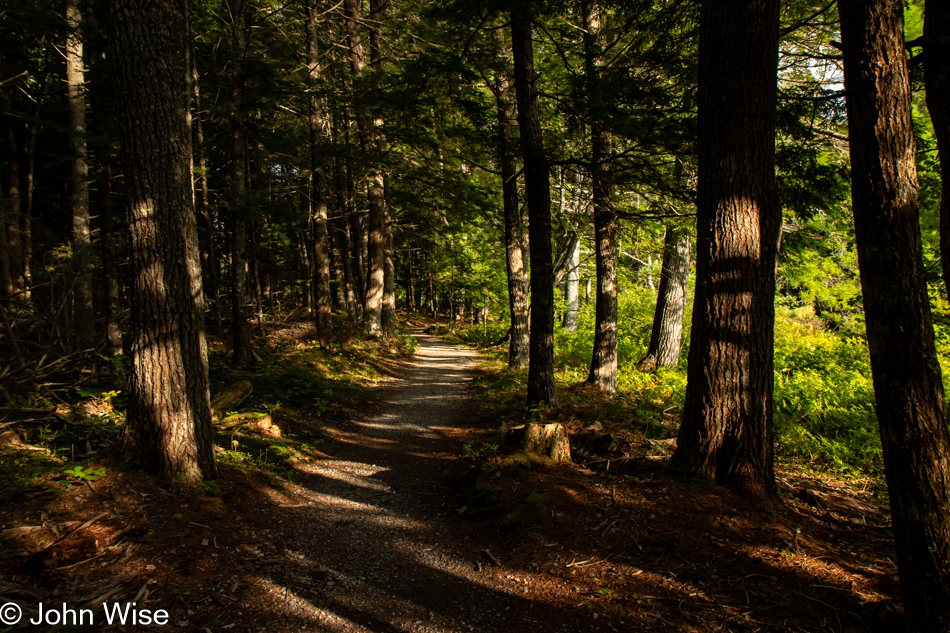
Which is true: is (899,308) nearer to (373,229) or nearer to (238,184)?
(238,184)

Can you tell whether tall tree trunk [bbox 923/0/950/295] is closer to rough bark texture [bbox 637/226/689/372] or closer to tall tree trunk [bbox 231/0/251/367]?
rough bark texture [bbox 637/226/689/372]

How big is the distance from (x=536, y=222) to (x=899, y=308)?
5346mm

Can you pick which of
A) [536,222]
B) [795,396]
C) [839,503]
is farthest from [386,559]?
[795,396]

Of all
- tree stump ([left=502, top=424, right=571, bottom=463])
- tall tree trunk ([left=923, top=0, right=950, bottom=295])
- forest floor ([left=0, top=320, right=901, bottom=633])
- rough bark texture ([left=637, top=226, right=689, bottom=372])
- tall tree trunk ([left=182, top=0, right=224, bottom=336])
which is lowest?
forest floor ([left=0, top=320, right=901, bottom=633])

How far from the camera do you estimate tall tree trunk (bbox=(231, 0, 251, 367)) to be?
1001 cm

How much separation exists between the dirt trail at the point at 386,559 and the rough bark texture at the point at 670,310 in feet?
19.3

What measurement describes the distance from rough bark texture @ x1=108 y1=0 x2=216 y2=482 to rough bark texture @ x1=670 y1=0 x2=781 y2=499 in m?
5.33

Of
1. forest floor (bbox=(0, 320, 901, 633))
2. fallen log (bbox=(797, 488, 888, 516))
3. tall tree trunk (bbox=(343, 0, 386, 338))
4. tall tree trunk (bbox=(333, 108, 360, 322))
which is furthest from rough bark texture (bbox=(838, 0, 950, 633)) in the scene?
tall tree trunk (bbox=(343, 0, 386, 338))

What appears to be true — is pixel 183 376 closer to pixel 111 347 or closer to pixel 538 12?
pixel 111 347

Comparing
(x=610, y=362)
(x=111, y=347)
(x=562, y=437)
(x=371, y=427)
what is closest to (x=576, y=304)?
(x=610, y=362)

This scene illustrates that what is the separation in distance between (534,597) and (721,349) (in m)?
2.70

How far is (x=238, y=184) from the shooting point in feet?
33.9

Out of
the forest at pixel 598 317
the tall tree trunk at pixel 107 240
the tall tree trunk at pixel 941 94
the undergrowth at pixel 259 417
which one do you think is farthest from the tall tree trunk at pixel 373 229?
the tall tree trunk at pixel 941 94

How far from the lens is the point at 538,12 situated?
710 cm
